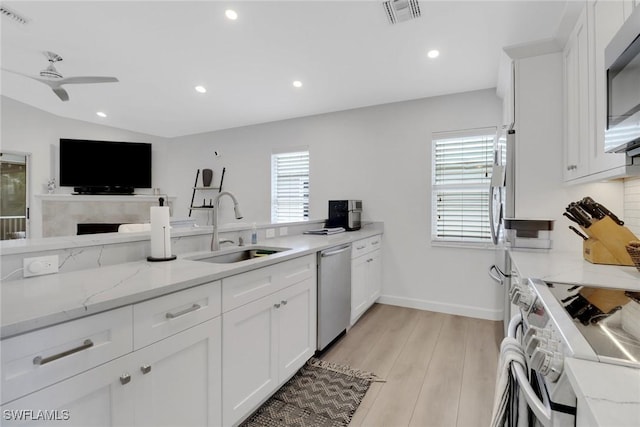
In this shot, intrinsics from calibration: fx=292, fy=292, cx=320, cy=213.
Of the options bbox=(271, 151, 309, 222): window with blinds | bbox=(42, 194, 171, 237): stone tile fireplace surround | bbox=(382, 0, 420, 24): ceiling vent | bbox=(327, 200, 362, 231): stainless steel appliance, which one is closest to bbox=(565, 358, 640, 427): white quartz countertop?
bbox=(382, 0, 420, 24): ceiling vent

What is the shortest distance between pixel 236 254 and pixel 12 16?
2607mm

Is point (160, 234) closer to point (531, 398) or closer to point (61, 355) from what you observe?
point (61, 355)

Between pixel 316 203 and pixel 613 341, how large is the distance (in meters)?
3.79

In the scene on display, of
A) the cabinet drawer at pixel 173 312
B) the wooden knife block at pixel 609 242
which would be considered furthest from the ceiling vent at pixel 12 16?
the wooden knife block at pixel 609 242

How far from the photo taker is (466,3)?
202 cm

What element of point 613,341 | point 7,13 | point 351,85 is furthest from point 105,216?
point 613,341

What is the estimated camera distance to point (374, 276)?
356cm

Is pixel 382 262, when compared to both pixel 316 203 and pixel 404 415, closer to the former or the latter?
pixel 316 203

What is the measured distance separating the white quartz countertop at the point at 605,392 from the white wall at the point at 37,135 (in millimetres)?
6524

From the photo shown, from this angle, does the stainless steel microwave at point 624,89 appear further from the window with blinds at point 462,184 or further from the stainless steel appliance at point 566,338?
the window with blinds at point 462,184

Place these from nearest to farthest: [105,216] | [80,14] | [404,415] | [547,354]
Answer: [547,354]
[404,415]
[80,14]
[105,216]

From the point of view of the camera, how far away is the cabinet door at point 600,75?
4.46 feet

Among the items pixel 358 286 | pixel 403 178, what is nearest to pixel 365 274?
pixel 358 286

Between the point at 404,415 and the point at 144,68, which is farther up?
the point at 144,68
